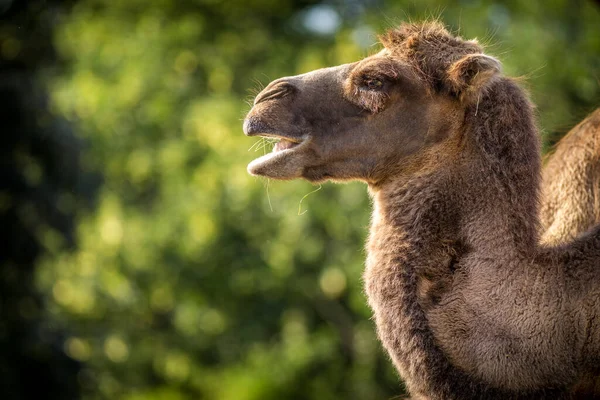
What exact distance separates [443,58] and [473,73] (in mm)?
238

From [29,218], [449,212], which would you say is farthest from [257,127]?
[29,218]

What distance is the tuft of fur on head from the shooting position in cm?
414

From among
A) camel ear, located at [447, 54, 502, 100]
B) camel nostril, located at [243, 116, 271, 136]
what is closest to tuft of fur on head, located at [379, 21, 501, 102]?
camel ear, located at [447, 54, 502, 100]

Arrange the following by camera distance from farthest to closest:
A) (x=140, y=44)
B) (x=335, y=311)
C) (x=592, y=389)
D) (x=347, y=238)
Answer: (x=140, y=44)
(x=335, y=311)
(x=347, y=238)
(x=592, y=389)

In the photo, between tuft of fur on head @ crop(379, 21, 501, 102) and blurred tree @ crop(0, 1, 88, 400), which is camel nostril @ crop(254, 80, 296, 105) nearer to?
tuft of fur on head @ crop(379, 21, 501, 102)

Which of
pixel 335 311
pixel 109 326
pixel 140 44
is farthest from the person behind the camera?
pixel 109 326

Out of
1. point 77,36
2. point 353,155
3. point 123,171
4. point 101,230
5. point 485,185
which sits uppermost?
point 77,36

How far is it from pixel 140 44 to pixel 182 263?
4.28m

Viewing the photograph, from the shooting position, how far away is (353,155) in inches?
171

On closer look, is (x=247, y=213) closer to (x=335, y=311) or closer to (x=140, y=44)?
(x=335, y=311)

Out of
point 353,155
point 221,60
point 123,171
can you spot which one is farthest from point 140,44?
point 353,155

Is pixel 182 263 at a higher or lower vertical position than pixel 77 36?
lower

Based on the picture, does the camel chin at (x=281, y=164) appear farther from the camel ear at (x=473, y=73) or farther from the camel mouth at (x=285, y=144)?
the camel ear at (x=473, y=73)

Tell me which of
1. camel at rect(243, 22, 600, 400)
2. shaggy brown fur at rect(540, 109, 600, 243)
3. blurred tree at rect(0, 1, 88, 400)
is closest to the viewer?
camel at rect(243, 22, 600, 400)
